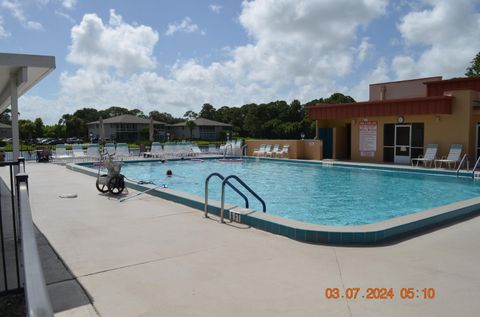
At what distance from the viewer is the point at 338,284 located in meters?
3.95

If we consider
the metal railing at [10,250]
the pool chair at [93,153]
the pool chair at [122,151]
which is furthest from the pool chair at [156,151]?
the metal railing at [10,250]

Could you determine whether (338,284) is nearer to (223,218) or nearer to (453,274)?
(453,274)

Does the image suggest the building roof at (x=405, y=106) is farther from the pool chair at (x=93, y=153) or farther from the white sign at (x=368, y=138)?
the pool chair at (x=93, y=153)

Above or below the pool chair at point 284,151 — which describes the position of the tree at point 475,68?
above

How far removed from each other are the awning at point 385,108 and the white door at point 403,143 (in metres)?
1.11

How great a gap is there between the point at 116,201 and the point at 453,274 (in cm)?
657

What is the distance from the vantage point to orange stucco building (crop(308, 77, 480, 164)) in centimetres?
1602

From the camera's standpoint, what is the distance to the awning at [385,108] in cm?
1611

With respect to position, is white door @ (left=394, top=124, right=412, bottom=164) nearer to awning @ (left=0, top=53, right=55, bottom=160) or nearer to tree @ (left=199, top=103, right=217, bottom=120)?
awning @ (left=0, top=53, right=55, bottom=160)

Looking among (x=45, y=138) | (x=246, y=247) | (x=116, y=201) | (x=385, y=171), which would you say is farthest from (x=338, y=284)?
(x=45, y=138)

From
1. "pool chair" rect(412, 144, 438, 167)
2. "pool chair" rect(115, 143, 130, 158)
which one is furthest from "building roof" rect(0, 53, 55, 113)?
"pool chair" rect(115, 143, 130, 158)

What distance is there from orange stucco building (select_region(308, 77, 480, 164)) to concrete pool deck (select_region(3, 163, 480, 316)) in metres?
10.9

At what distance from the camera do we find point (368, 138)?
19625 millimetres

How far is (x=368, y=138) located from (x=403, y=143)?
1.73 meters
